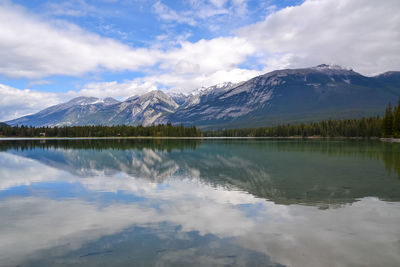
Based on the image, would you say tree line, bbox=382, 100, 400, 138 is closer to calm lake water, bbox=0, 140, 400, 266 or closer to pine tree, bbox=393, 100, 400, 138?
pine tree, bbox=393, 100, 400, 138

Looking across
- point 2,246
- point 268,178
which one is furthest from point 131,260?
point 268,178

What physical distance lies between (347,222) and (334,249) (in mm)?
4592

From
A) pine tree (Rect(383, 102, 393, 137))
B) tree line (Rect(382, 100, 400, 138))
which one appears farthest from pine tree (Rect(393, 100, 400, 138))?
pine tree (Rect(383, 102, 393, 137))

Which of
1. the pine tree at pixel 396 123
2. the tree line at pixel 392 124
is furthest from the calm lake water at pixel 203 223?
the tree line at pixel 392 124

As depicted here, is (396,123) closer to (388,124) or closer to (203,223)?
(388,124)

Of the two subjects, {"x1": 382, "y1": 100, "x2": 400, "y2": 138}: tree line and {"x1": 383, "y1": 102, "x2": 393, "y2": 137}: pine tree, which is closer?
{"x1": 382, "y1": 100, "x2": 400, "y2": 138}: tree line

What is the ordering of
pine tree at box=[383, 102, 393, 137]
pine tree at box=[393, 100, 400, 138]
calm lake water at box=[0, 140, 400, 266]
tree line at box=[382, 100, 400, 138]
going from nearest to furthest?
calm lake water at box=[0, 140, 400, 266]
pine tree at box=[393, 100, 400, 138]
tree line at box=[382, 100, 400, 138]
pine tree at box=[383, 102, 393, 137]

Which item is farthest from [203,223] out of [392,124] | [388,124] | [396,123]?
[388,124]

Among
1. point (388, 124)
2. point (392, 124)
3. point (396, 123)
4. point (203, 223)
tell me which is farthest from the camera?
point (388, 124)

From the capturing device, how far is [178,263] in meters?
11.7

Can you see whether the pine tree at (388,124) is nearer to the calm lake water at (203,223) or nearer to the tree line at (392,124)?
the tree line at (392,124)

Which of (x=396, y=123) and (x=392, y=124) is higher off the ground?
(x=396, y=123)

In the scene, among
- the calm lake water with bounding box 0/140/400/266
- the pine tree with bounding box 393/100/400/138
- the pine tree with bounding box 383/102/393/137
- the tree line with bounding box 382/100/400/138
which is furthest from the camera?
the pine tree with bounding box 383/102/393/137

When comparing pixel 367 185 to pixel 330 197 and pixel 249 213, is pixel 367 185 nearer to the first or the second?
pixel 330 197
